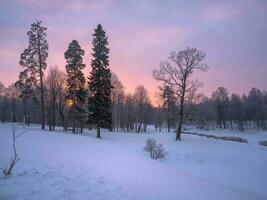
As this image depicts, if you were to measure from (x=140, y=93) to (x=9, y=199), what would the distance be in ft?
178

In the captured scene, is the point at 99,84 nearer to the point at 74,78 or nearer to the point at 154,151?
the point at 74,78

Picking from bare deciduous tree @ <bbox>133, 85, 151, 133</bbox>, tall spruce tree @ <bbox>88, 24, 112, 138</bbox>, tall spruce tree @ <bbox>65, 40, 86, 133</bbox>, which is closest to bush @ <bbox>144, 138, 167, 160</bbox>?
tall spruce tree @ <bbox>88, 24, 112, 138</bbox>

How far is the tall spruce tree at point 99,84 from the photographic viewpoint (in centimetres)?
2777

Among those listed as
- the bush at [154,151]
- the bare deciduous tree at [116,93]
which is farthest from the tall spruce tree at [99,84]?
the bare deciduous tree at [116,93]

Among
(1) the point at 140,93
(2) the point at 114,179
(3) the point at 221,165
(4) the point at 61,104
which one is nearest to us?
(2) the point at 114,179

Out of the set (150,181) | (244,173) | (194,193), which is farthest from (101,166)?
(244,173)

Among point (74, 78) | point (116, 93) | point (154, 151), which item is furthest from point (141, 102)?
point (154, 151)

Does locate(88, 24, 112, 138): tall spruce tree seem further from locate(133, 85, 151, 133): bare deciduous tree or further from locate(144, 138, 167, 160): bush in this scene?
locate(133, 85, 151, 133): bare deciduous tree

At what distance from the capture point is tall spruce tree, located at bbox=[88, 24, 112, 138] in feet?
91.1

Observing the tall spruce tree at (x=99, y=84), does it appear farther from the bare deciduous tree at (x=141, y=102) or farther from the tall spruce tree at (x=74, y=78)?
the bare deciduous tree at (x=141, y=102)

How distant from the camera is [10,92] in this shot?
209ft

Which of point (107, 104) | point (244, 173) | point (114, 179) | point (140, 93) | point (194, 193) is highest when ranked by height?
point (140, 93)

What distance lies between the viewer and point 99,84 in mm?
27859

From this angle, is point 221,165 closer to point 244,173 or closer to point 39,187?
point 244,173
